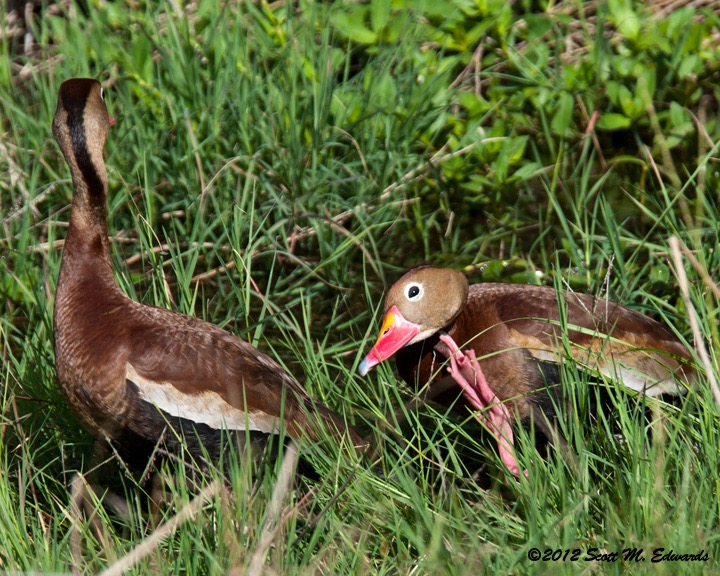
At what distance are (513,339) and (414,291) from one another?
0.35m

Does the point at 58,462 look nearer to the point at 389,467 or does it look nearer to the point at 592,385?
the point at 389,467

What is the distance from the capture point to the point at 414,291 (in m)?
3.33

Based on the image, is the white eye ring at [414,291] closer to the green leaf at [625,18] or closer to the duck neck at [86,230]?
the duck neck at [86,230]

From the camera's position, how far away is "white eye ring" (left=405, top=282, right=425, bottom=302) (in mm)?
3314

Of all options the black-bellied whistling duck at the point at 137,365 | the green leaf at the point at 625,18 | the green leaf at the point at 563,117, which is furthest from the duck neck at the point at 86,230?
the green leaf at the point at 625,18

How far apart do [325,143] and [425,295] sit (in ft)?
4.28

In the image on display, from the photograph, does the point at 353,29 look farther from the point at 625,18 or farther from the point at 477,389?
the point at 477,389

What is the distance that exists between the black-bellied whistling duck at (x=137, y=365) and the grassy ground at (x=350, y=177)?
20 centimetres

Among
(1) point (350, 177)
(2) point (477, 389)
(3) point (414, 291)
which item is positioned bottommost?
(2) point (477, 389)

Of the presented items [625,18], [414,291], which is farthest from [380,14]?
[414,291]

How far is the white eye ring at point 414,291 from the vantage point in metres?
3.31

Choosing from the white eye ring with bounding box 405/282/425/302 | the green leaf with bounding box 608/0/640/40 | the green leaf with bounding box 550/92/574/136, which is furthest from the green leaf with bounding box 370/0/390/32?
the white eye ring with bounding box 405/282/425/302

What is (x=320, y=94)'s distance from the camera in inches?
175

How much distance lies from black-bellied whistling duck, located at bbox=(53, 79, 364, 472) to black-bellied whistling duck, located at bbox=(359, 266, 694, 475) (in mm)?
341
